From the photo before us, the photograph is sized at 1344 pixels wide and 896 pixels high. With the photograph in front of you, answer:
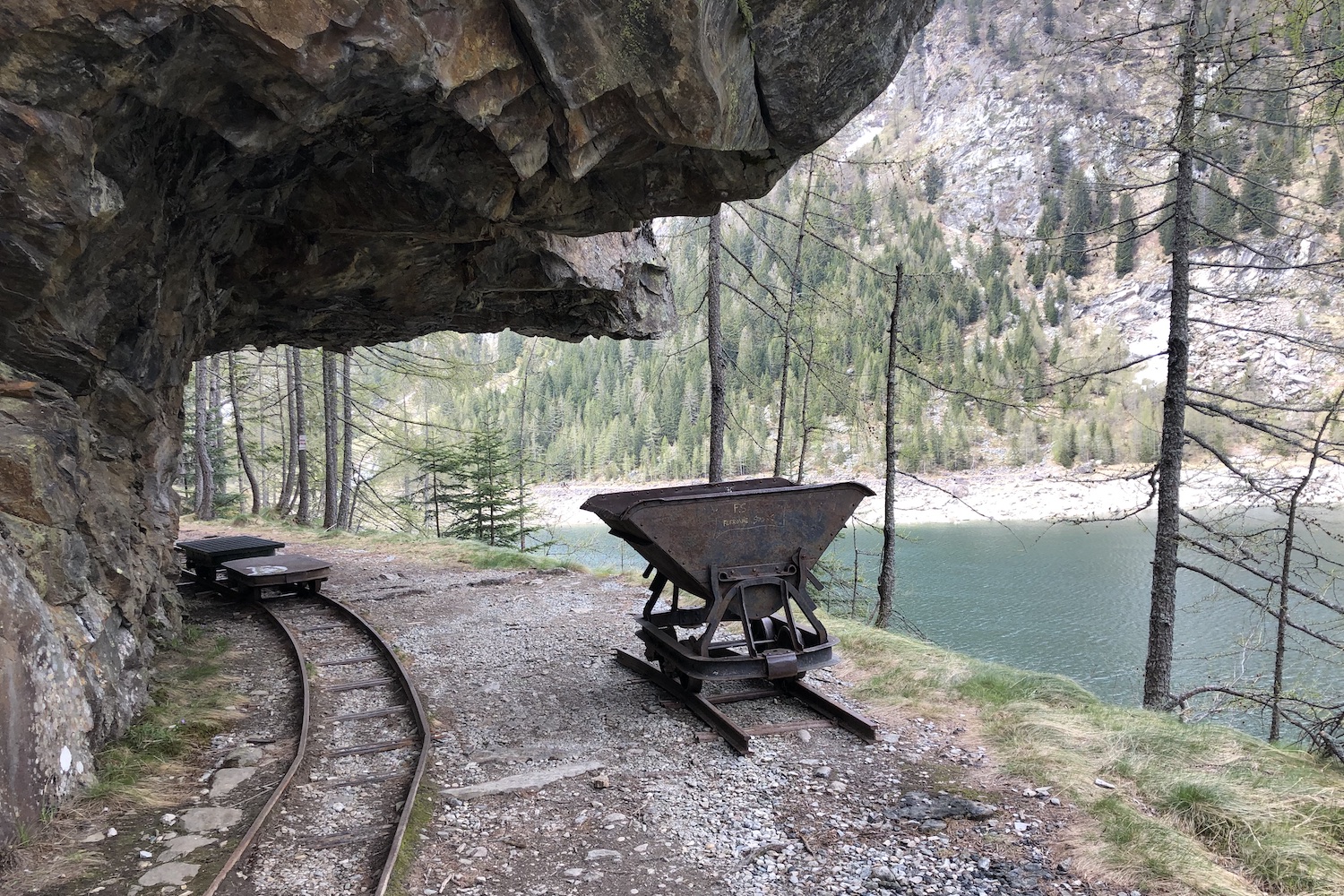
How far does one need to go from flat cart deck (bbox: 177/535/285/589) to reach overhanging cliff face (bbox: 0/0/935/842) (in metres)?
3.17

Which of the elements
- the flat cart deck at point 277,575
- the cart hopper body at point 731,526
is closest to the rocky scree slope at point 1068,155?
the cart hopper body at point 731,526

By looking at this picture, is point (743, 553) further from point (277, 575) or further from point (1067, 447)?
point (1067, 447)

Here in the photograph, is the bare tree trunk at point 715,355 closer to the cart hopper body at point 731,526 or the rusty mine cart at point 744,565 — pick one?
the rusty mine cart at point 744,565

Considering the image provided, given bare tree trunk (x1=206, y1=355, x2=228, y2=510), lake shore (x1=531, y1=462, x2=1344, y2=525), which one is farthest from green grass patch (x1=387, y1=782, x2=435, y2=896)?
lake shore (x1=531, y1=462, x2=1344, y2=525)

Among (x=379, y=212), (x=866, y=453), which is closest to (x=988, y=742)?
(x=379, y=212)

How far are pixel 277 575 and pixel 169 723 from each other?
4.68 metres

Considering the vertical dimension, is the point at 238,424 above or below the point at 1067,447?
above

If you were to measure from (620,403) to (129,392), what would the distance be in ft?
264

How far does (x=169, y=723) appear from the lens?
588 cm

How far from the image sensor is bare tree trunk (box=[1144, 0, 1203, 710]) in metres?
8.48

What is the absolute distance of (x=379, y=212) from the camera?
7.45 metres

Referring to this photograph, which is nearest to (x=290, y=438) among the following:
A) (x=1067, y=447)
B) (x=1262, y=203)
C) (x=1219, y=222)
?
(x=1219, y=222)

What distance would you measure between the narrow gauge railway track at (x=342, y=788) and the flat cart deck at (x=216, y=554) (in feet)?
14.7

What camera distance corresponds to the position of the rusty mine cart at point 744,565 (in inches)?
236
